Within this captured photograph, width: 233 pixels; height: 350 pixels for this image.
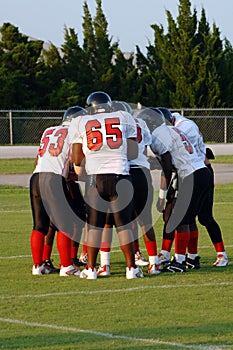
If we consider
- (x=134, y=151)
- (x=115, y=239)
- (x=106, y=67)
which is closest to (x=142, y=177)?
(x=134, y=151)

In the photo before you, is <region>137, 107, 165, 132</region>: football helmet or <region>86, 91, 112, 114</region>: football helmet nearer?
<region>86, 91, 112, 114</region>: football helmet

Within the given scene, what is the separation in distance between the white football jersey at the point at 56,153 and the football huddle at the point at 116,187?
0.01m

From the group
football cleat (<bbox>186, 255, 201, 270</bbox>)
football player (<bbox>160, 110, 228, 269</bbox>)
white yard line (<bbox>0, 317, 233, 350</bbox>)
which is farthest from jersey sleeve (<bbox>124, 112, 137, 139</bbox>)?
white yard line (<bbox>0, 317, 233, 350</bbox>)

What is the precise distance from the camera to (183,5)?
1703 inches

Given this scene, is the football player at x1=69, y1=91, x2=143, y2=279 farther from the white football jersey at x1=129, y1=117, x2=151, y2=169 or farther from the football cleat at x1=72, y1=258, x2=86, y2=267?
the football cleat at x1=72, y1=258, x2=86, y2=267

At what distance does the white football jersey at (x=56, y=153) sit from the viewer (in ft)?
33.6

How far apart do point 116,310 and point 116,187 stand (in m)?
1.97

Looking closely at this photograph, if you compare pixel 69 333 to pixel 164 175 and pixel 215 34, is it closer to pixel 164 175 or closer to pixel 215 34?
pixel 164 175

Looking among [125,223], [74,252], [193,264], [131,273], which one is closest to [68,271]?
[131,273]

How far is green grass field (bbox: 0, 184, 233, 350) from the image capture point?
7004 mm

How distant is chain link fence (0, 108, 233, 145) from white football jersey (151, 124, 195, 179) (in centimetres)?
2405

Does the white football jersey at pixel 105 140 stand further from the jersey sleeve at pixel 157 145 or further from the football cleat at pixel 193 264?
the football cleat at pixel 193 264

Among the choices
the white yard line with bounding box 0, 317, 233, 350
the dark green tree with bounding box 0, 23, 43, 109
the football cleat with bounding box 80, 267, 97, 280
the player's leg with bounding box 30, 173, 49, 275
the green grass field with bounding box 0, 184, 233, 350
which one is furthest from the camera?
the dark green tree with bounding box 0, 23, 43, 109

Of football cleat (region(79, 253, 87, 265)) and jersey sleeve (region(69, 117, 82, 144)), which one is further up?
jersey sleeve (region(69, 117, 82, 144))
